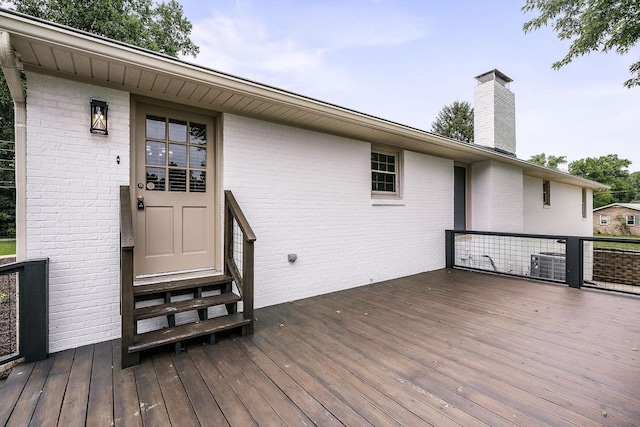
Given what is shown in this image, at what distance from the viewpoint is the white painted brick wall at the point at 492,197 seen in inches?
264

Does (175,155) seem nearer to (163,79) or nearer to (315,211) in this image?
(163,79)

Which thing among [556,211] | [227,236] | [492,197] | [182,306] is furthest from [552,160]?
[182,306]

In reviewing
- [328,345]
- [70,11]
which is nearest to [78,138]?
[328,345]

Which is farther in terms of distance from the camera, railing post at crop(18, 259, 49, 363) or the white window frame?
the white window frame

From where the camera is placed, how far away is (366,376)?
2098 mm

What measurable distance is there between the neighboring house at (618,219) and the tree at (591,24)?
28284 mm

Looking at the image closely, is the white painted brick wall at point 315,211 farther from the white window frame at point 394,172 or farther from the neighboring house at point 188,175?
the white window frame at point 394,172

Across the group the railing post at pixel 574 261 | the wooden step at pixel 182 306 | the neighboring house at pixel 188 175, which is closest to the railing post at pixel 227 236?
the neighboring house at pixel 188 175

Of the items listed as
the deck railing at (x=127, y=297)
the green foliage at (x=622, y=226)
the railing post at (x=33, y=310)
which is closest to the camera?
the deck railing at (x=127, y=297)

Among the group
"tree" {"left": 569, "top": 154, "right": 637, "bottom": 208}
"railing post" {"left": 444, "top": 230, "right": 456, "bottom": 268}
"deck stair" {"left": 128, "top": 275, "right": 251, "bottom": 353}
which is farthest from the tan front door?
"tree" {"left": 569, "top": 154, "right": 637, "bottom": 208}

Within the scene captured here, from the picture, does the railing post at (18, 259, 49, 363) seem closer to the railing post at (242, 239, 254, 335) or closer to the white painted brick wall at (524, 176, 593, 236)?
the railing post at (242, 239, 254, 335)

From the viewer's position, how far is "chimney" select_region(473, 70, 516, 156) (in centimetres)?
748

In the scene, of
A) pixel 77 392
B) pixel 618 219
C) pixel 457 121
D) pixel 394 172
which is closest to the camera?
pixel 77 392

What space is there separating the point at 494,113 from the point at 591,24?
7.52 feet
